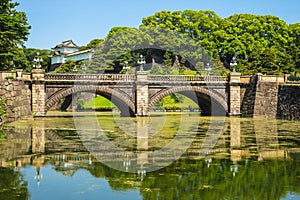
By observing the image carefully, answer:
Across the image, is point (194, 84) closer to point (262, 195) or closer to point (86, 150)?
point (86, 150)

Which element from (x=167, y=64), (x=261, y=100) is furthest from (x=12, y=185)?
(x=167, y=64)

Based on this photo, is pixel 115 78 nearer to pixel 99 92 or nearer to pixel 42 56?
pixel 99 92

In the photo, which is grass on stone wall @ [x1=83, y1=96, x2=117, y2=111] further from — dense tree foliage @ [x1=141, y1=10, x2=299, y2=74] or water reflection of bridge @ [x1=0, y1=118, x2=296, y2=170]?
water reflection of bridge @ [x1=0, y1=118, x2=296, y2=170]

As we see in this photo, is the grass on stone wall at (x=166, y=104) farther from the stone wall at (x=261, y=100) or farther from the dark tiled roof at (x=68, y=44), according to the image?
the dark tiled roof at (x=68, y=44)

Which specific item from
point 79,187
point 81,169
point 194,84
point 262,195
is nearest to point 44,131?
point 81,169

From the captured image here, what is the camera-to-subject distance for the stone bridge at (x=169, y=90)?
36594 millimetres

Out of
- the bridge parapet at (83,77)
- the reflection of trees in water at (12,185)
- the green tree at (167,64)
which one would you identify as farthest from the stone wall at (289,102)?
the green tree at (167,64)

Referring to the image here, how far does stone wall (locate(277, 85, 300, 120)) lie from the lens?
3551 cm

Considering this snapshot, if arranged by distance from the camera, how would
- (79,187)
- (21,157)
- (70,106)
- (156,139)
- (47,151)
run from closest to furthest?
(79,187), (21,157), (47,151), (156,139), (70,106)

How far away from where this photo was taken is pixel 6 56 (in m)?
36.5

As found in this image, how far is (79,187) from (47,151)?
5959mm

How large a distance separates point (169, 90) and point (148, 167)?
26556mm

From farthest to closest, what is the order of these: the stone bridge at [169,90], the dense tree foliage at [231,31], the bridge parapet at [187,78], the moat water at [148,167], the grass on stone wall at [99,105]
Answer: the dense tree foliage at [231,31] < the grass on stone wall at [99,105] < the bridge parapet at [187,78] < the stone bridge at [169,90] < the moat water at [148,167]

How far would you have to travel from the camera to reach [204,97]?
42.3m
